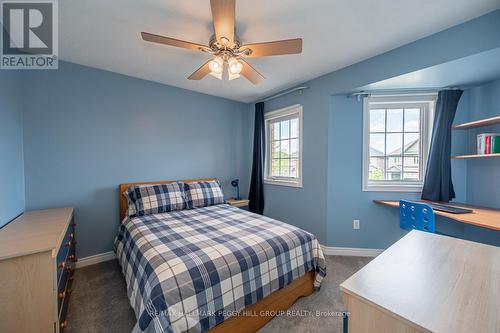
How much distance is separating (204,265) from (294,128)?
2490 millimetres

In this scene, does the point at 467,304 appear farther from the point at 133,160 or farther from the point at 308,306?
the point at 133,160

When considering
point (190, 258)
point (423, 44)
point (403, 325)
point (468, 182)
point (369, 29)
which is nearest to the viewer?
point (403, 325)

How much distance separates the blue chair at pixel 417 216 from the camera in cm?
190

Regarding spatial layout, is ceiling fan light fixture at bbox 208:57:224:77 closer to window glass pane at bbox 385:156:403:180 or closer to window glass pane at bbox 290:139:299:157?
window glass pane at bbox 290:139:299:157

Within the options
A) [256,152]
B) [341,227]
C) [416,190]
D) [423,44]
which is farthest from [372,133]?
[256,152]

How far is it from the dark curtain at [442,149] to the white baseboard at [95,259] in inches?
155

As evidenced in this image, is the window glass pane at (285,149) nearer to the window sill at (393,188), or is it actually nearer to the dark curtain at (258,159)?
the dark curtain at (258,159)

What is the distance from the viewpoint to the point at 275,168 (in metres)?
3.57

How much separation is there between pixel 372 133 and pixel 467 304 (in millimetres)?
2338

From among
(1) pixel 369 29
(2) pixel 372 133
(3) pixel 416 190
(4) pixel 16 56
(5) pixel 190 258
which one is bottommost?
(5) pixel 190 258

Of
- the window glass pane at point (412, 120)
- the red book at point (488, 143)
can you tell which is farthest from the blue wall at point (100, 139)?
the red book at point (488, 143)

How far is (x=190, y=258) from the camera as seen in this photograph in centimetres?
134

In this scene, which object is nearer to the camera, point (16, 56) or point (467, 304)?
point (467, 304)

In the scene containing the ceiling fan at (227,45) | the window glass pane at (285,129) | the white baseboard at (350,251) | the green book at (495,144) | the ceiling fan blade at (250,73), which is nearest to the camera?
the ceiling fan at (227,45)
